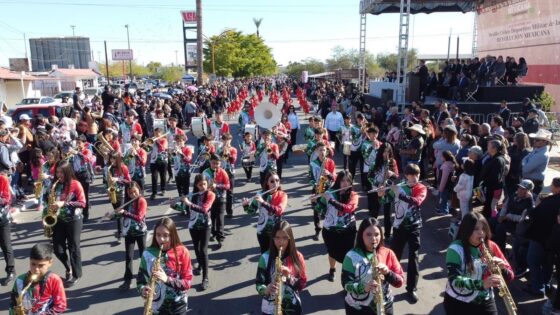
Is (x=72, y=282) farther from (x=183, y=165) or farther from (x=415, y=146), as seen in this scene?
(x=415, y=146)

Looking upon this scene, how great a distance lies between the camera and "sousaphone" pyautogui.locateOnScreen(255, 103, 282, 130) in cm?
1183

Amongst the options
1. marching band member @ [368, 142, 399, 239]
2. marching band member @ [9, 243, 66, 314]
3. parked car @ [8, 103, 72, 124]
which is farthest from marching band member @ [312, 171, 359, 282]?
parked car @ [8, 103, 72, 124]

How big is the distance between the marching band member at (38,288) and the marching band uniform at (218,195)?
324 cm

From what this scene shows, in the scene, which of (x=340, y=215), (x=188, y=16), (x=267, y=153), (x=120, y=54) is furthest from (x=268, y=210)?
(x=120, y=54)

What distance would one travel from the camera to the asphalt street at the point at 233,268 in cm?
568

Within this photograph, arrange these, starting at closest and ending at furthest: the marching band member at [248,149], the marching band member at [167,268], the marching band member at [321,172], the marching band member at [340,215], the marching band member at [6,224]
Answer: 1. the marching band member at [167,268]
2. the marching band member at [340,215]
3. the marching band member at [6,224]
4. the marching band member at [321,172]
5. the marching band member at [248,149]

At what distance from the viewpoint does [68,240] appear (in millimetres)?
6199

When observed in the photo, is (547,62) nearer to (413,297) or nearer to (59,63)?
(413,297)

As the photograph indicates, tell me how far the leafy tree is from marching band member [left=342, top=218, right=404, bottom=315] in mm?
38917

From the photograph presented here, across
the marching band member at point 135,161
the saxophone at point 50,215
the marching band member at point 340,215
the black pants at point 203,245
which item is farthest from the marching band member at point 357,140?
the saxophone at point 50,215

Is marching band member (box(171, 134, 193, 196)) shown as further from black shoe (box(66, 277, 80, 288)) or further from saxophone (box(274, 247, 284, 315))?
saxophone (box(274, 247, 284, 315))

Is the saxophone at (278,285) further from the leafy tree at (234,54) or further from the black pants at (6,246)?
the leafy tree at (234,54)

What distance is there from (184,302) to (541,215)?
13.7 feet

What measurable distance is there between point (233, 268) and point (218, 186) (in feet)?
4.21
